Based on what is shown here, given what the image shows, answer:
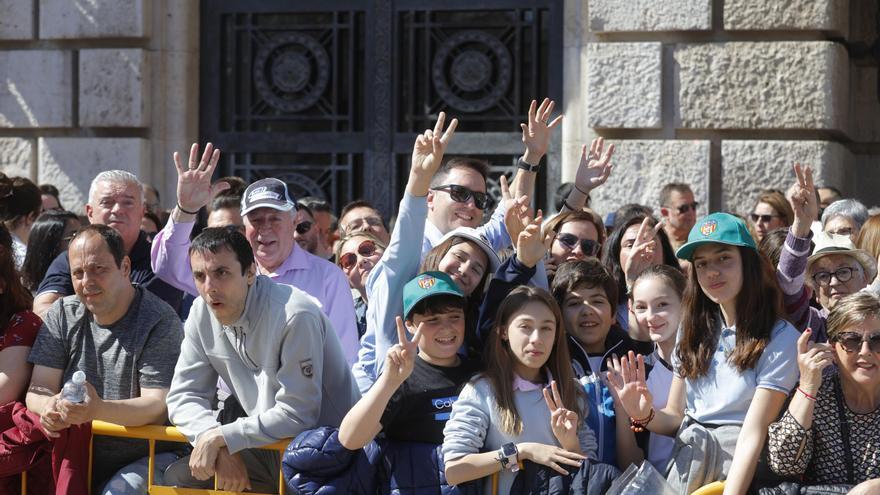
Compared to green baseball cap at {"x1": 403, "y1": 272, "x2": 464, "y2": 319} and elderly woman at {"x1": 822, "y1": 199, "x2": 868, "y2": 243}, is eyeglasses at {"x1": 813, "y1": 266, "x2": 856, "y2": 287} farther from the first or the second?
green baseball cap at {"x1": 403, "y1": 272, "x2": 464, "y2": 319}

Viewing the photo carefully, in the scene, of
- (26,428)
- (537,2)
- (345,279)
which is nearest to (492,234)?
(345,279)

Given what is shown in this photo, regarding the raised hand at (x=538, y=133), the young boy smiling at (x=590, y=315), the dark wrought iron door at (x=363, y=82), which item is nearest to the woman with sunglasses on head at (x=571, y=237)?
the raised hand at (x=538, y=133)

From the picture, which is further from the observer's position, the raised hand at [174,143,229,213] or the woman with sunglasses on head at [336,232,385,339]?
the woman with sunglasses on head at [336,232,385,339]

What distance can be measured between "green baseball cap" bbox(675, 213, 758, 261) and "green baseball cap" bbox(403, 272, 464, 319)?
88 centimetres

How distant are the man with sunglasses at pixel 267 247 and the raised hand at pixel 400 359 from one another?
1296mm

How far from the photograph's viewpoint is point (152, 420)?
553 cm

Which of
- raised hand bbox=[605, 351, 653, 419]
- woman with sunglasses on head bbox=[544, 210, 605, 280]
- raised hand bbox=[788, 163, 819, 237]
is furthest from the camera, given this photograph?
woman with sunglasses on head bbox=[544, 210, 605, 280]

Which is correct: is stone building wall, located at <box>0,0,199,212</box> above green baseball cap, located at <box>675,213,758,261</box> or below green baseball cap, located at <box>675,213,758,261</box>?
above

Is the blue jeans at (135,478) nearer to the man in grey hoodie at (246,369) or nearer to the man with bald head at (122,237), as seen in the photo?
the man in grey hoodie at (246,369)

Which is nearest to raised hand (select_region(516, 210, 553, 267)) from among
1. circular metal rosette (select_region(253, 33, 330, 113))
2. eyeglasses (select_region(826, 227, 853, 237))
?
eyeglasses (select_region(826, 227, 853, 237))

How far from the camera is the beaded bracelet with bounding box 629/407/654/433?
16.8ft

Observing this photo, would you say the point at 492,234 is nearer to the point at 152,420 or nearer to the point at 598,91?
the point at 152,420

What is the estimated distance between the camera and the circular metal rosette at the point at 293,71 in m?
9.66

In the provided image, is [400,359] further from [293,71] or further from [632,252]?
[293,71]
